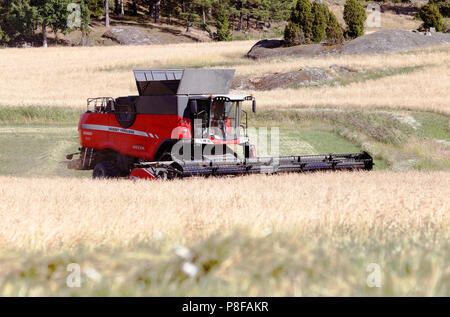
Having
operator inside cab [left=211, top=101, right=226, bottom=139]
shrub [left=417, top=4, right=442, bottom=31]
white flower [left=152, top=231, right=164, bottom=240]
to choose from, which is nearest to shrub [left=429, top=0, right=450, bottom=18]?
shrub [left=417, top=4, right=442, bottom=31]

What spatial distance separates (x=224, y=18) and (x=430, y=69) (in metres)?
50.9

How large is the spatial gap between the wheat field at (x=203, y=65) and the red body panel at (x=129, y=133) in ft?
39.7

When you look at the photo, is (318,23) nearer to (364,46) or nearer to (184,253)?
(364,46)

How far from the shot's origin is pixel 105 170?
16891 millimetres

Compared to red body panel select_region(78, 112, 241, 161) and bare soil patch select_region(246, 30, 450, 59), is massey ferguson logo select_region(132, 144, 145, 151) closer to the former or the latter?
red body panel select_region(78, 112, 241, 161)

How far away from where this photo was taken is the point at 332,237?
351cm

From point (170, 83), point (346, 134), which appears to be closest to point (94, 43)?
point (346, 134)

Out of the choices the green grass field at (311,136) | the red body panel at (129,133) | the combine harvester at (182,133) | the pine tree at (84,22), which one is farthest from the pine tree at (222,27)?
the combine harvester at (182,133)

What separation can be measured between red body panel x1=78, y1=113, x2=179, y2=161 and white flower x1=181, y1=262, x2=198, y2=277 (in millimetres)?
12489

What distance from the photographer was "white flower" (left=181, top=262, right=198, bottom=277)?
8.76ft

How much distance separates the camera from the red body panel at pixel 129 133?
15445mm

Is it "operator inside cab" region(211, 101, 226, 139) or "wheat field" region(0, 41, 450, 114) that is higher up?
"operator inside cab" region(211, 101, 226, 139)

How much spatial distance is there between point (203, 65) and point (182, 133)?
126 ft

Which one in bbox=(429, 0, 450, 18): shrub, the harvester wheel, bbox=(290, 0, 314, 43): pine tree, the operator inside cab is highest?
bbox=(429, 0, 450, 18): shrub
